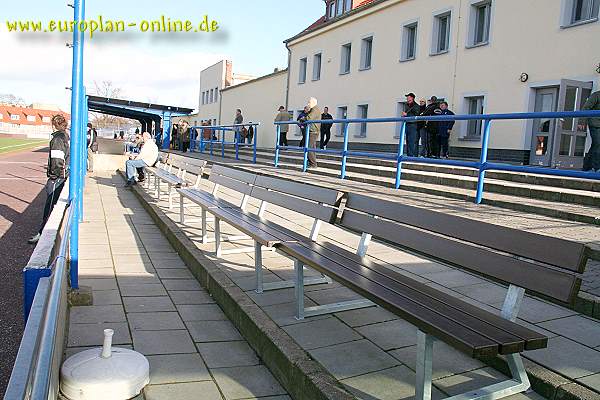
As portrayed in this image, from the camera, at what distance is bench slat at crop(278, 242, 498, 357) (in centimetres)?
222

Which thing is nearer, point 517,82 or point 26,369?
point 26,369

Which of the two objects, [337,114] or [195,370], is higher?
[337,114]

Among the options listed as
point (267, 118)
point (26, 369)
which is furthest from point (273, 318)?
point (267, 118)

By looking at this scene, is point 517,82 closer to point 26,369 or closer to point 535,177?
point 535,177

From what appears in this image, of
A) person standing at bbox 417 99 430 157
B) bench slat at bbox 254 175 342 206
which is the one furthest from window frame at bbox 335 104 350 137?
bench slat at bbox 254 175 342 206

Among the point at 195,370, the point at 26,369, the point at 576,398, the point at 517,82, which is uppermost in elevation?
the point at 517,82

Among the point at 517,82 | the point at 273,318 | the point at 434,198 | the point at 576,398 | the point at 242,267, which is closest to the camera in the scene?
the point at 576,398

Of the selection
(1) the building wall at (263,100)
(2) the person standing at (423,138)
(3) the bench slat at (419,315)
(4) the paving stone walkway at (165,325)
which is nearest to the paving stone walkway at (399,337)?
(4) the paving stone walkway at (165,325)

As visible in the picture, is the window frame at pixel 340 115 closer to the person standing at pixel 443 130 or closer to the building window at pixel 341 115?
the building window at pixel 341 115

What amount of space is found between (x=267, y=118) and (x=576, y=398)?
2951 cm

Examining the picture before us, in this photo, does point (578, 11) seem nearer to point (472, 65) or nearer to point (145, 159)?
point (472, 65)

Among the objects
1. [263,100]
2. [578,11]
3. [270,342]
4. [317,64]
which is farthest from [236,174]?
[263,100]

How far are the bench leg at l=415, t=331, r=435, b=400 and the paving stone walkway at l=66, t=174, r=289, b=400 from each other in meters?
0.87

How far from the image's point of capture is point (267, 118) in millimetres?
31375
